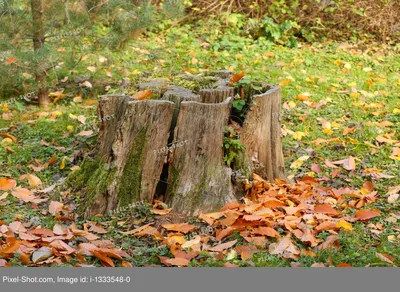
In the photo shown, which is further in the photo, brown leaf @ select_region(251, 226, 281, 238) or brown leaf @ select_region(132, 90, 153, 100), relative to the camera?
brown leaf @ select_region(132, 90, 153, 100)

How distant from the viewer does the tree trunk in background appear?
6429mm

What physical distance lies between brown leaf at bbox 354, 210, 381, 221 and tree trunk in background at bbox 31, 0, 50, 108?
11.9 feet

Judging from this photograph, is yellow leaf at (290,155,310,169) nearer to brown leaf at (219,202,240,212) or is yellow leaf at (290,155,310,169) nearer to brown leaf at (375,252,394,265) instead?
brown leaf at (219,202,240,212)

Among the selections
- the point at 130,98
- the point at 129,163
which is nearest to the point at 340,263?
the point at 129,163

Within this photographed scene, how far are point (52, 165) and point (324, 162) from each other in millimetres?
2427

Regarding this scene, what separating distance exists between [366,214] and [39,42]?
13.3 ft

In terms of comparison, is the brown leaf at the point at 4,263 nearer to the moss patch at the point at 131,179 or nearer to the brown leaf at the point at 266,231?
the moss patch at the point at 131,179

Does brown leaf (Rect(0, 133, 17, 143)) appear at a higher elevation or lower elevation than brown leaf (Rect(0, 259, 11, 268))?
higher

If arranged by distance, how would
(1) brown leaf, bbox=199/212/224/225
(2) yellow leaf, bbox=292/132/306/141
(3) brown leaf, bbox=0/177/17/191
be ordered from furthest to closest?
(2) yellow leaf, bbox=292/132/306/141
(3) brown leaf, bbox=0/177/17/191
(1) brown leaf, bbox=199/212/224/225

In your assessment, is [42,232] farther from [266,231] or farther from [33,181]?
[266,231]

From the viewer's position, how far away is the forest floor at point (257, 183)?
3.80m

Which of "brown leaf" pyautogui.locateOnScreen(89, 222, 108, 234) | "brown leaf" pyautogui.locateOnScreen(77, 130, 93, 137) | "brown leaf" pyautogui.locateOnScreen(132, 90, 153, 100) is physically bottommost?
"brown leaf" pyautogui.locateOnScreen(89, 222, 108, 234)

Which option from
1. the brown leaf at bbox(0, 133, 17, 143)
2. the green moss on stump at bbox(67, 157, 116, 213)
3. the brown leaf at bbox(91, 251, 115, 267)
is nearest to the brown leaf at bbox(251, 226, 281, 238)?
the brown leaf at bbox(91, 251, 115, 267)

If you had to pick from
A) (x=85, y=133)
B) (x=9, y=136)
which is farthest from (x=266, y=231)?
(x=9, y=136)
